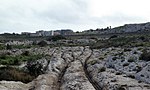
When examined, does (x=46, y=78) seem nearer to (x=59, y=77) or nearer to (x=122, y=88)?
(x=59, y=77)

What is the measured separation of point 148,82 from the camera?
50000mm

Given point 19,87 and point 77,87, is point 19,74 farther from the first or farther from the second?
point 77,87

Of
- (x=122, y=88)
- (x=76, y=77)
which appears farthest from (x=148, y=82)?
(x=76, y=77)

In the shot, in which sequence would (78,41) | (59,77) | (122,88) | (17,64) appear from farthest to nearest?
1. (78,41)
2. (17,64)
3. (59,77)
4. (122,88)

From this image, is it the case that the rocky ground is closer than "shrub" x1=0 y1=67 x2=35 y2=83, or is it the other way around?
the rocky ground

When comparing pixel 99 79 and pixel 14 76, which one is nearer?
pixel 14 76

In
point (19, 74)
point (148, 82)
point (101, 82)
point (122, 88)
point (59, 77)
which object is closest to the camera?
point (122, 88)

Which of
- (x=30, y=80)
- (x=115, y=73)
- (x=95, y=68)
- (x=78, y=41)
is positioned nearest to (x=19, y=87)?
(x=30, y=80)

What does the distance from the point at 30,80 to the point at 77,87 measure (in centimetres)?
1013

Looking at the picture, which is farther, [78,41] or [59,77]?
[78,41]

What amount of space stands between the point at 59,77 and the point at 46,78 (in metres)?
5.37

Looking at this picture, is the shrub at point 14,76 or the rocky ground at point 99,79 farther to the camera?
the shrub at point 14,76

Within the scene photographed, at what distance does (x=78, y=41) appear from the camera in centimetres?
17288

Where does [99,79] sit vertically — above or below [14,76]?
below
